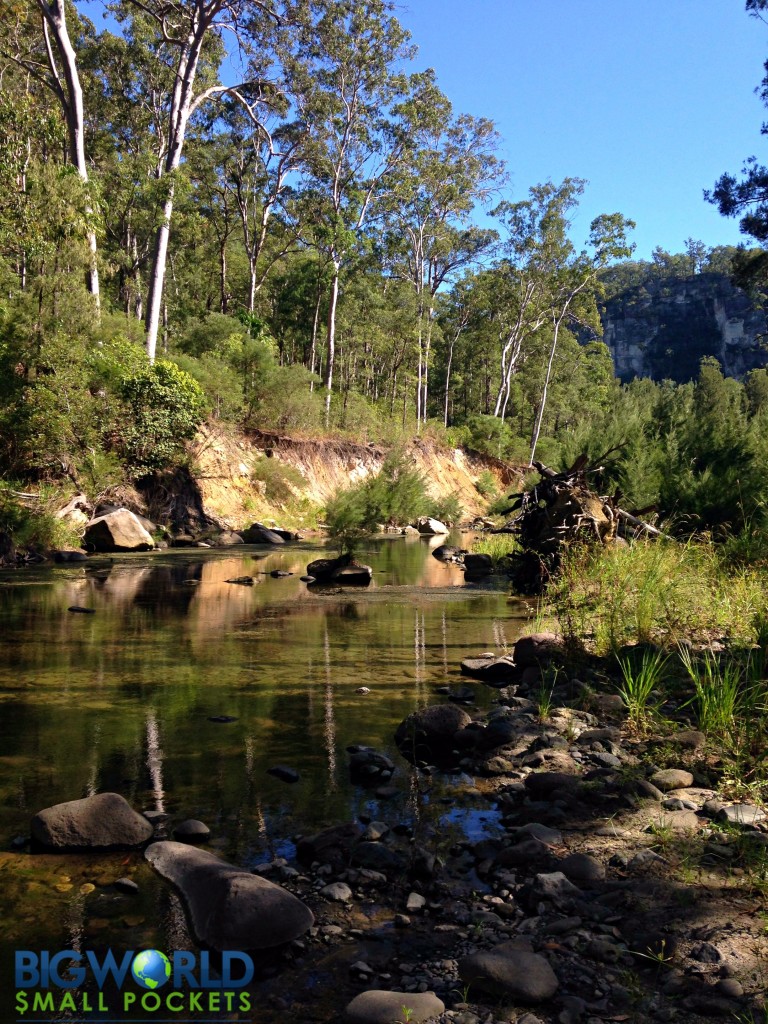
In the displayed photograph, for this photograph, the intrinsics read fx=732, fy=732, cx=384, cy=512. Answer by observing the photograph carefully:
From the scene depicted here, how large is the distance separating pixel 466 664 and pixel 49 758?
3936 millimetres

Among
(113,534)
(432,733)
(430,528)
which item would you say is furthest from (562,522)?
(430,528)

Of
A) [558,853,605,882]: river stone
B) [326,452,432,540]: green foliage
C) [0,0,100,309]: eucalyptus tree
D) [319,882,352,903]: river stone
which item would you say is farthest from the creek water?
[0,0,100,309]: eucalyptus tree

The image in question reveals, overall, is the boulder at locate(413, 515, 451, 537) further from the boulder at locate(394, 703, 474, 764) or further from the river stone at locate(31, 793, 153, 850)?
the river stone at locate(31, 793, 153, 850)

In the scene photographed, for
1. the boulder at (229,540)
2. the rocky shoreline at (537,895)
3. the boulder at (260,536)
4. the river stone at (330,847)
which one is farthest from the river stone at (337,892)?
the boulder at (260,536)

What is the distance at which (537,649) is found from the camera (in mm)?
7242

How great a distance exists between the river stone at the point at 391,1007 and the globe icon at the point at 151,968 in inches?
29.6

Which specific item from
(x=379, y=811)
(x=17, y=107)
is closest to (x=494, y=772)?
(x=379, y=811)

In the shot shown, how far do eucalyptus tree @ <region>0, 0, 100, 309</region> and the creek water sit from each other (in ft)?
43.1

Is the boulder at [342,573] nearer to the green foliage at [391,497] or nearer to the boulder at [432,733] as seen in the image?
the green foliage at [391,497]

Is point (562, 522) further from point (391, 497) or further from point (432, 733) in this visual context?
point (391, 497)

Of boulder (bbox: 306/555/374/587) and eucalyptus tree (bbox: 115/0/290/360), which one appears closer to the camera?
boulder (bbox: 306/555/374/587)

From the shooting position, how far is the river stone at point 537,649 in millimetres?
7109

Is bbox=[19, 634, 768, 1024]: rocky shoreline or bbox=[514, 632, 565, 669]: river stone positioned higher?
bbox=[514, 632, 565, 669]: river stone

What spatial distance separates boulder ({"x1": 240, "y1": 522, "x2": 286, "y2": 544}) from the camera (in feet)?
71.2
